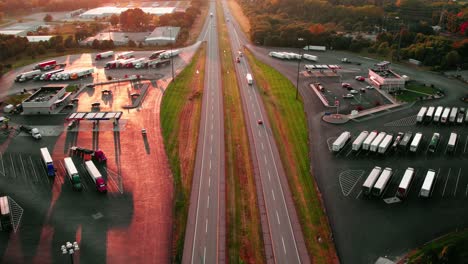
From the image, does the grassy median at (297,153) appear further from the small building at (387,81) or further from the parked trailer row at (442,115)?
the parked trailer row at (442,115)

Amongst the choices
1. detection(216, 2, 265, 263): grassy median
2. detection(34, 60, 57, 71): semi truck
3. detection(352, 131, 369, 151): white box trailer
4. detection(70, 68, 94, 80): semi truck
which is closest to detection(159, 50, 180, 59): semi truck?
detection(70, 68, 94, 80): semi truck

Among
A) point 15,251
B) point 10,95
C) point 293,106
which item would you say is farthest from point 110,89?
point 15,251

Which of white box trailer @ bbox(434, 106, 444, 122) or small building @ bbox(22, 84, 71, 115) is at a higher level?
small building @ bbox(22, 84, 71, 115)

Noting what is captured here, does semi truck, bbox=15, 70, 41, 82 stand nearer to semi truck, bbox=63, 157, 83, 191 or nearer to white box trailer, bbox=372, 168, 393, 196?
semi truck, bbox=63, 157, 83, 191

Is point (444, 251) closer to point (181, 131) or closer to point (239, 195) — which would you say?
point (239, 195)

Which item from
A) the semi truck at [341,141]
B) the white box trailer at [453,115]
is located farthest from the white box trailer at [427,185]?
the white box trailer at [453,115]

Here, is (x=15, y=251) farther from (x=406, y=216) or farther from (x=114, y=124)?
(x=406, y=216)
